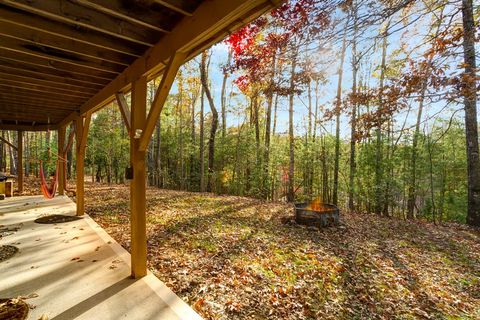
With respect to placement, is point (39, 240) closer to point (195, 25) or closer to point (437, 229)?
point (195, 25)

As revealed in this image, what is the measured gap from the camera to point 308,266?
3.31m

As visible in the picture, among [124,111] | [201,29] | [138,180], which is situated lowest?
[138,180]

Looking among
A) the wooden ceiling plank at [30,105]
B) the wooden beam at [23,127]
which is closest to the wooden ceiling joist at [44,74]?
the wooden ceiling plank at [30,105]

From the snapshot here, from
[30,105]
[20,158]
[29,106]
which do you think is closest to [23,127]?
[20,158]

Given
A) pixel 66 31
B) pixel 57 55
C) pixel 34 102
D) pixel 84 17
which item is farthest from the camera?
pixel 34 102

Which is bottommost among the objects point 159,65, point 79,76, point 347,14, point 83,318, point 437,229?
point 437,229

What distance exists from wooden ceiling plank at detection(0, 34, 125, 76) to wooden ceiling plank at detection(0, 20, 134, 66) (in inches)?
6.6

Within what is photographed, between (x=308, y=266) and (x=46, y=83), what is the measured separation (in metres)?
4.64

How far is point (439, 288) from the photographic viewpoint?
2965 millimetres

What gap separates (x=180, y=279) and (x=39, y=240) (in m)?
2.63

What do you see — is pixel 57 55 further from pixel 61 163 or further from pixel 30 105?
pixel 61 163

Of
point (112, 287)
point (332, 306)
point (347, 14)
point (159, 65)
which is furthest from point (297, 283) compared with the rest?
point (347, 14)

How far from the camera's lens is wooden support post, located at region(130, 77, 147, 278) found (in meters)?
2.59

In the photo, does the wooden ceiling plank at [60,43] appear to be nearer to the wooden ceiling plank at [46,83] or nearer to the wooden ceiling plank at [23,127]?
the wooden ceiling plank at [46,83]
